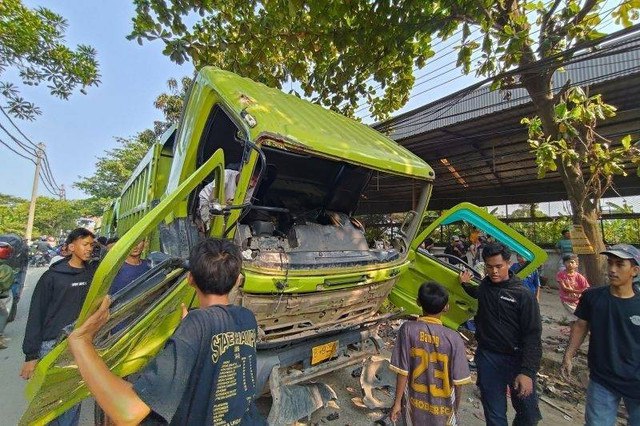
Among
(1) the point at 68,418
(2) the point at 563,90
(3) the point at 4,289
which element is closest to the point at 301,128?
(1) the point at 68,418

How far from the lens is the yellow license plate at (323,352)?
286 cm

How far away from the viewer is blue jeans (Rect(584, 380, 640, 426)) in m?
2.24

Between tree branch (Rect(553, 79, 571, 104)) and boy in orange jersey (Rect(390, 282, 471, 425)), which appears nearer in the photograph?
boy in orange jersey (Rect(390, 282, 471, 425))

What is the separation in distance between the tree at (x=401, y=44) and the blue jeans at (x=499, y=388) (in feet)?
6.29

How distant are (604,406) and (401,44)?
440 centimetres

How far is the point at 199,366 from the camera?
1.14 meters

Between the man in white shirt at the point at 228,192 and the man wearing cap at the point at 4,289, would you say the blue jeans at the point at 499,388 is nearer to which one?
the man in white shirt at the point at 228,192

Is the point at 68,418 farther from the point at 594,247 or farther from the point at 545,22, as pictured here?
the point at 545,22

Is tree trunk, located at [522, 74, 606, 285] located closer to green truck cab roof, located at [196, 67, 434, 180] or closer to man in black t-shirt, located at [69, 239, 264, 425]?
green truck cab roof, located at [196, 67, 434, 180]

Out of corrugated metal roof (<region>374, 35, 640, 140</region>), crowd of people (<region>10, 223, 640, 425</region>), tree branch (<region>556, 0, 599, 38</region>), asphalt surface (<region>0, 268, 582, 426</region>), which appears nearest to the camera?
crowd of people (<region>10, 223, 640, 425</region>)

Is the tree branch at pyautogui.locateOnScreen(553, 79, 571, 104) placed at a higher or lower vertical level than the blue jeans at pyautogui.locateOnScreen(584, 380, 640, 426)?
higher

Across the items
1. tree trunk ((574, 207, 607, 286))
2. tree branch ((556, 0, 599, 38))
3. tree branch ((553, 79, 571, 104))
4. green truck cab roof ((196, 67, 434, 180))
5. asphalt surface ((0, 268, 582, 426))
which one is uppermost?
tree branch ((556, 0, 599, 38))

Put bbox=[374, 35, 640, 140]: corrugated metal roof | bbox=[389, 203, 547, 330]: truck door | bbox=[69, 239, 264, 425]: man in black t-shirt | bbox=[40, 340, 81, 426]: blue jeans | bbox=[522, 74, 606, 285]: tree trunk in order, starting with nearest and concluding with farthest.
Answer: bbox=[69, 239, 264, 425]: man in black t-shirt
bbox=[40, 340, 81, 426]: blue jeans
bbox=[389, 203, 547, 330]: truck door
bbox=[522, 74, 606, 285]: tree trunk
bbox=[374, 35, 640, 140]: corrugated metal roof

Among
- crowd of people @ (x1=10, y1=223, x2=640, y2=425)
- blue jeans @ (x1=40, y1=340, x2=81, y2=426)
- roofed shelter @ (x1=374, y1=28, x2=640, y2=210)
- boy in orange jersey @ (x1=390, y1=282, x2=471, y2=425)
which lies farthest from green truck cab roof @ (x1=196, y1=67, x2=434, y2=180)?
roofed shelter @ (x1=374, y1=28, x2=640, y2=210)
